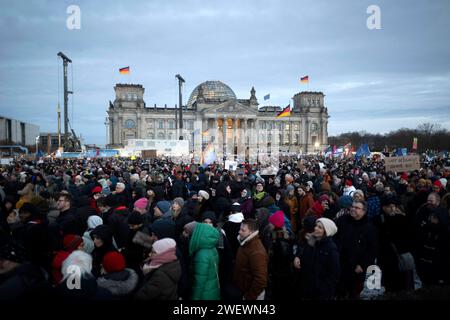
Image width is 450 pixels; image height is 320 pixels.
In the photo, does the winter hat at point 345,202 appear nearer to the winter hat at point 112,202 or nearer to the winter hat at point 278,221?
the winter hat at point 278,221

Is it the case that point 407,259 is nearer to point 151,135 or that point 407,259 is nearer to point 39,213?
point 39,213

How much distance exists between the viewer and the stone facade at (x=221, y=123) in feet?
263

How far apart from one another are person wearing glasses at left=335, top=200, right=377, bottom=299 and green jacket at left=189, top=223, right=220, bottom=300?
86.0 inches

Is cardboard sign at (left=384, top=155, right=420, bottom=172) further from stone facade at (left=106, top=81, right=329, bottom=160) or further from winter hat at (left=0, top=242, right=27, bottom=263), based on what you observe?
stone facade at (left=106, top=81, right=329, bottom=160)

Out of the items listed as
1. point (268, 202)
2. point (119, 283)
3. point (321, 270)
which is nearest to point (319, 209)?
point (268, 202)

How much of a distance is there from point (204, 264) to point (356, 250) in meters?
2.40

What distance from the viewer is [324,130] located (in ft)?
307

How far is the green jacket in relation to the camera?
3824mm

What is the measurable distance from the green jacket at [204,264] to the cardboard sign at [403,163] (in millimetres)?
11105

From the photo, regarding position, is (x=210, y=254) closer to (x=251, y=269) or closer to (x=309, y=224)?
(x=251, y=269)

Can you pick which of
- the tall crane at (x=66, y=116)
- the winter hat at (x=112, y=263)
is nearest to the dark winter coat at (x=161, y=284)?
the winter hat at (x=112, y=263)

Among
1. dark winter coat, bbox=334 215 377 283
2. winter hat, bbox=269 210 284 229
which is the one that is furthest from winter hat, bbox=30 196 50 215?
dark winter coat, bbox=334 215 377 283
